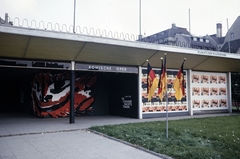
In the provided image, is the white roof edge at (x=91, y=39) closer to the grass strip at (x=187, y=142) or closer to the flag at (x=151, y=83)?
the flag at (x=151, y=83)

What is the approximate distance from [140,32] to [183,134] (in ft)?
25.4

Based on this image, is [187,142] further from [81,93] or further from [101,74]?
[101,74]

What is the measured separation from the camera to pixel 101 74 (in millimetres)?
18500

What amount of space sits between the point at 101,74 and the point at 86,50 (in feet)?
20.4

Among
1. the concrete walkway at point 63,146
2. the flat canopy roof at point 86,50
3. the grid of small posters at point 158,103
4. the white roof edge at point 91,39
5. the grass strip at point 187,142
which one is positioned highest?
the white roof edge at point 91,39

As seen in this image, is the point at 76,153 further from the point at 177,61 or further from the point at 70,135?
the point at 177,61

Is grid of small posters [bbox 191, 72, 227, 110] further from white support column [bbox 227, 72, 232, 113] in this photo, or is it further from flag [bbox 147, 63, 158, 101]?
flag [bbox 147, 63, 158, 101]

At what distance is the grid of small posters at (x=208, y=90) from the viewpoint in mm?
18062

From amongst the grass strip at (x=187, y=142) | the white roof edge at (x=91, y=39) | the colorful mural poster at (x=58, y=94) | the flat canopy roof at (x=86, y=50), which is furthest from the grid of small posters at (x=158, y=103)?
the grass strip at (x=187, y=142)

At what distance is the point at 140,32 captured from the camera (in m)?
15.1

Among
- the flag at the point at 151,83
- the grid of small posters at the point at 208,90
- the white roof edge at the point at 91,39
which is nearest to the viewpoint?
the flag at the point at 151,83

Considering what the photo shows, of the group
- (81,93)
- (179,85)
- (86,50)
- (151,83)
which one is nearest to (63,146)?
(151,83)

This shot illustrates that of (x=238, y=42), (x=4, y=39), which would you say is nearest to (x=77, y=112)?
(x=4, y=39)

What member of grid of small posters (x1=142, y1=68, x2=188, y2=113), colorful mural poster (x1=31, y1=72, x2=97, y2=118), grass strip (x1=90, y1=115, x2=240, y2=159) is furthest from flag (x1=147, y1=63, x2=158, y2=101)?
colorful mural poster (x1=31, y1=72, x2=97, y2=118)
